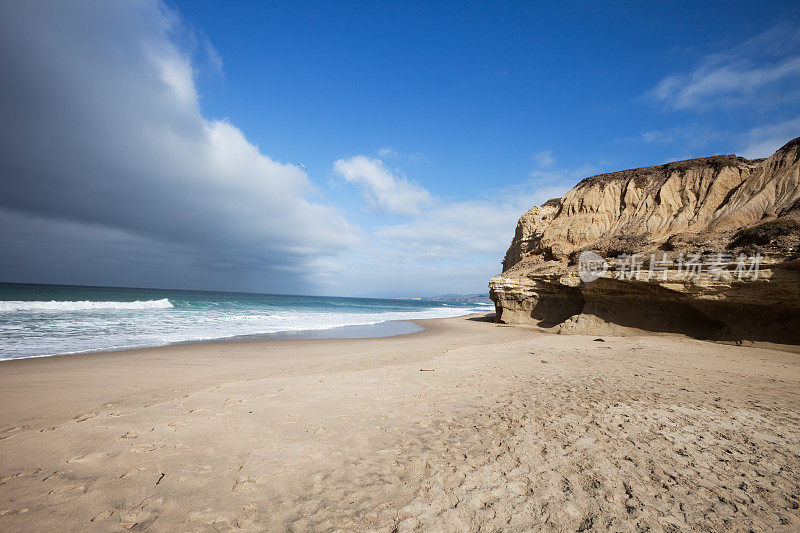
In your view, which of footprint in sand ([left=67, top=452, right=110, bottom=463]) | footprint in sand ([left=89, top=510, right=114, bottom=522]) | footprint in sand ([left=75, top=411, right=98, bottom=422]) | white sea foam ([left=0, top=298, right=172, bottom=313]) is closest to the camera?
footprint in sand ([left=89, top=510, right=114, bottom=522])

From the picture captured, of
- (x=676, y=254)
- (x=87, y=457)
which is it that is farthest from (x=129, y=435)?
(x=676, y=254)

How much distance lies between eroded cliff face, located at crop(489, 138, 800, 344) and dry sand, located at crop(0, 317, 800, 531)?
696cm

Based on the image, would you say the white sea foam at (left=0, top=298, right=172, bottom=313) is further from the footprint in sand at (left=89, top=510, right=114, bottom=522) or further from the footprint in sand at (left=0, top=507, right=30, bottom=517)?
the footprint in sand at (left=89, top=510, right=114, bottom=522)

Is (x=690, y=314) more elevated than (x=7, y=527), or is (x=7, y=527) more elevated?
(x=690, y=314)

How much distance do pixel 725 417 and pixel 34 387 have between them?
12397 millimetres

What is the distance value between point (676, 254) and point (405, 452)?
16.2 meters

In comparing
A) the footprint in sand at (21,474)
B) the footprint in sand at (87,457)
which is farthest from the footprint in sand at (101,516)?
the footprint in sand at (21,474)

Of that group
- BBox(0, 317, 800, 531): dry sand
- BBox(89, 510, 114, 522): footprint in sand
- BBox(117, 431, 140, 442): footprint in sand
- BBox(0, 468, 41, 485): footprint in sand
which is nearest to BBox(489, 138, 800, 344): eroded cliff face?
BBox(0, 317, 800, 531): dry sand

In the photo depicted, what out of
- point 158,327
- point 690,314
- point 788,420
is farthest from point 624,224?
point 158,327

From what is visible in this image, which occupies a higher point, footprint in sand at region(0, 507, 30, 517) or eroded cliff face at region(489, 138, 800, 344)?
eroded cliff face at region(489, 138, 800, 344)

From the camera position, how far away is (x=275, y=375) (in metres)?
7.64

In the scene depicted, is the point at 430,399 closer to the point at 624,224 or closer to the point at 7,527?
the point at 7,527

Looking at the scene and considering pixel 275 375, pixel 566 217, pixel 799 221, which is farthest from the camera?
pixel 566 217

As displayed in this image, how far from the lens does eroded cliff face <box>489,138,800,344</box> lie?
461 inches
